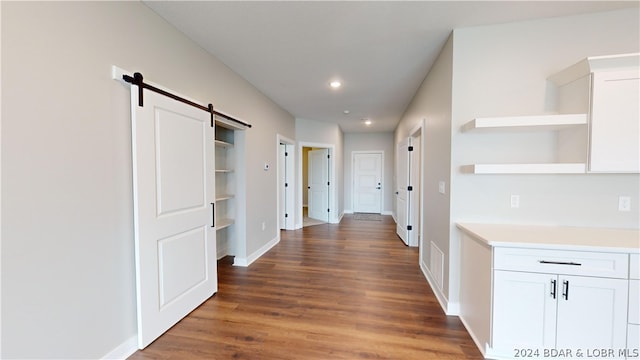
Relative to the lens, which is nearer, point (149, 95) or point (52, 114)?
point (52, 114)

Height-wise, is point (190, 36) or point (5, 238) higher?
point (190, 36)

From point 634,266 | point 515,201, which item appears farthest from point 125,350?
point 634,266

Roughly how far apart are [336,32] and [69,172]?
2.17 m

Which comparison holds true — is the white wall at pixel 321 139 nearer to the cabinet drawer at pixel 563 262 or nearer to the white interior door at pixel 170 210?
the white interior door at pixel 170 210

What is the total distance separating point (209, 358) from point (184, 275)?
0.75 m

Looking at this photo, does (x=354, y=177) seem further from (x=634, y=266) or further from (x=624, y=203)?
(x=634, y=266)

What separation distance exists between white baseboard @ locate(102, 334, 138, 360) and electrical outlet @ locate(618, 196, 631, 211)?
12.6 ft

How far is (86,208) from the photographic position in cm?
154

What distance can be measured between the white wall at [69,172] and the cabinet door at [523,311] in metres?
2.57

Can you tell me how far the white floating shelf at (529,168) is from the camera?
1890 millimetres

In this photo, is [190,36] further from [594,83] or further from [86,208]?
[594,83]

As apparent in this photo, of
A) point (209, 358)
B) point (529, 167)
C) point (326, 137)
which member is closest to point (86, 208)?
point (209, 358)

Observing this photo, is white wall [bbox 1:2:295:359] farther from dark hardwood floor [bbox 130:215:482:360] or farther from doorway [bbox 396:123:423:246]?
doorway [bbox 396:123:423:246]

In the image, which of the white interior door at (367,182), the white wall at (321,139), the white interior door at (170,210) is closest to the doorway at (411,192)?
the white wall at (321,139)
